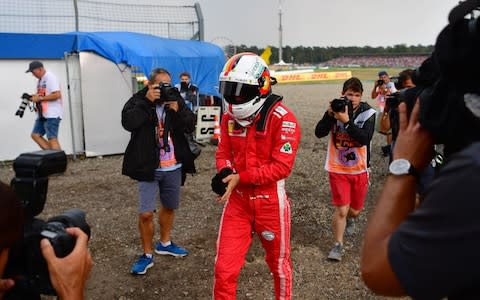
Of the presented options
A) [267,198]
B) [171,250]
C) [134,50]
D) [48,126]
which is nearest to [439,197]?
[267,198]

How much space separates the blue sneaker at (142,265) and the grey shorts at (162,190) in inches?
21.3

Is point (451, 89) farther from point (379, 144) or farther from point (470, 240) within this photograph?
point (379, 144)

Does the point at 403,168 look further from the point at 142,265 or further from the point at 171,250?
the point at 171,250

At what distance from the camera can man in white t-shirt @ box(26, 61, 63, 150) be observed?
28.7 ft

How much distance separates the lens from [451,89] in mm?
1213

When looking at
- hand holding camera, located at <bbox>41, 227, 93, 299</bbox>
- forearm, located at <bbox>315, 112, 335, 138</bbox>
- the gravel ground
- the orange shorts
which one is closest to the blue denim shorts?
the gravel ground

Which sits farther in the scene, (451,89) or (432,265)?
(451,89)

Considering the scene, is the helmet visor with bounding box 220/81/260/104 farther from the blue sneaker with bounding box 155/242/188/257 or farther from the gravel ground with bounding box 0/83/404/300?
the blue sneaker with bounding box 155/242/188/257

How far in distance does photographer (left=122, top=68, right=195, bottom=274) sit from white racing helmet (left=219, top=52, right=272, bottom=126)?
4.22 ft

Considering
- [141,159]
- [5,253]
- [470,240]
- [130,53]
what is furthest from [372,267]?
[130,53]

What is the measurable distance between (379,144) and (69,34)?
26.5 feet

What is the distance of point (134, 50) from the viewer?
1016cm

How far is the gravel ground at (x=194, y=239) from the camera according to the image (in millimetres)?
4496

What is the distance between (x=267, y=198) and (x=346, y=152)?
1931 mm
